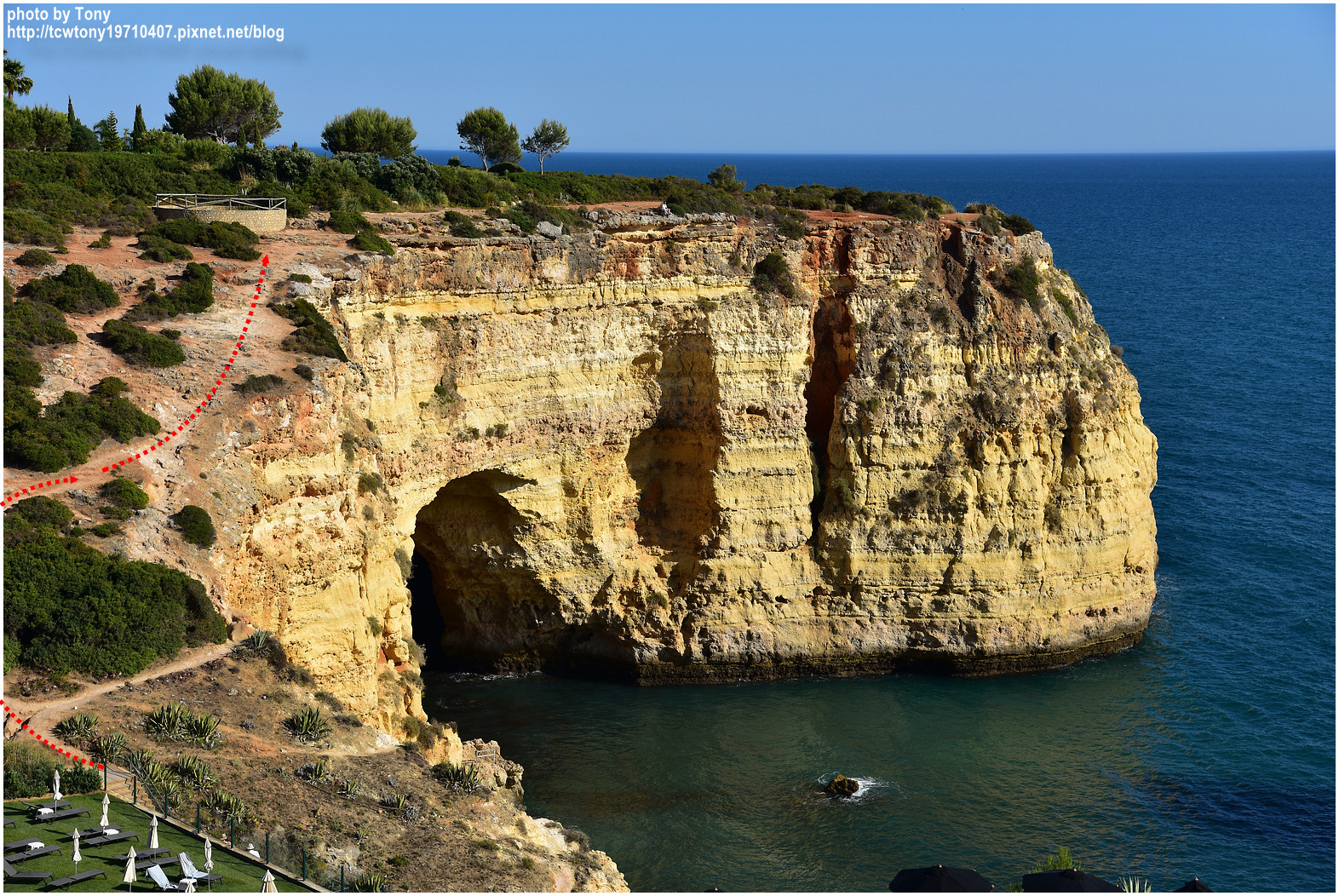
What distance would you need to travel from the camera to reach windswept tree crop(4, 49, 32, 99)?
189ft

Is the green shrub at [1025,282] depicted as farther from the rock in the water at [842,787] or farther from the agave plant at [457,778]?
the agave plant at [457,778]

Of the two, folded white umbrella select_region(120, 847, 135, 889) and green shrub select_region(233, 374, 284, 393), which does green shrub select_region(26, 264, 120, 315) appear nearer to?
green shrub select_region(233, 374, 284, 393)

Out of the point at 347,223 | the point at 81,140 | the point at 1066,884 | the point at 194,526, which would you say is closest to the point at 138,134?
the point at 81,140

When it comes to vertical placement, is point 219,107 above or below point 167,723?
above

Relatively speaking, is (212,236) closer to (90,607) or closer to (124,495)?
(124,495)

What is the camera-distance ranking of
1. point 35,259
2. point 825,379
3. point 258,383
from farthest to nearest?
1. point 825,379
2. point 35,259
3. point 258,383

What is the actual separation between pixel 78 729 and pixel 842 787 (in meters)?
24.0

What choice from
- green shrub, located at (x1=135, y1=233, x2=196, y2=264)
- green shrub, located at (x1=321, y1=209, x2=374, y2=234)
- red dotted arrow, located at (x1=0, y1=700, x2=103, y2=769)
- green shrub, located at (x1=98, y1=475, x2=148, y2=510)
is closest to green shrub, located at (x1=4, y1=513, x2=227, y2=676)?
red dotted arrow, located at (x1=0, y1=700, x2=103, y2=769)

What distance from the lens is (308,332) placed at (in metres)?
36.6

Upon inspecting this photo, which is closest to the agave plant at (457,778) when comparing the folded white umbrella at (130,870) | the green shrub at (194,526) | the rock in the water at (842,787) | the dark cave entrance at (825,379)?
the green shrub at (194,526)

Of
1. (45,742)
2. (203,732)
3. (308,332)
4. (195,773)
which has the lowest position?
(195,773)

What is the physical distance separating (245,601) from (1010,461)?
30.6 meters

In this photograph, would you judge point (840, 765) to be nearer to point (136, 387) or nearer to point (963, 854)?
point (963, 854)

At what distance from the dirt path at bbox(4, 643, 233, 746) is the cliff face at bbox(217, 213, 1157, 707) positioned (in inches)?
709
